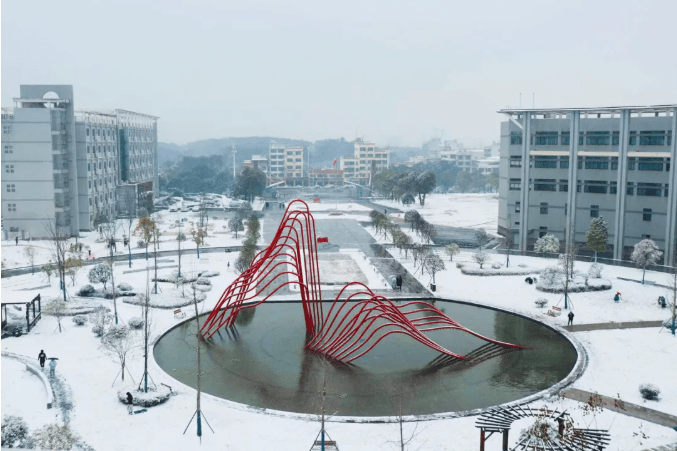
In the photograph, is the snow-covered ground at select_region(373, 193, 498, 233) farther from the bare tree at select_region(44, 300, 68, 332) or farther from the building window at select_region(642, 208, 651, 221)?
the bare tree at select_region(44, 300, 68, 332)

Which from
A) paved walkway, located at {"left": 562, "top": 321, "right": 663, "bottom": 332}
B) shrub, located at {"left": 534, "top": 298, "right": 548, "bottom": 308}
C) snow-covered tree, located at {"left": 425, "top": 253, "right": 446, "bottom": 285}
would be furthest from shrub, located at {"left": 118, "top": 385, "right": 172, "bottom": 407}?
snow-covered tree, located at {"left": 425, "top": 253, "right": 446, "bottom": 285}

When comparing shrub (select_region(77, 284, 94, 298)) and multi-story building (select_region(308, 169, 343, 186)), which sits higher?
multi-story building (select_region(308, 169, 343, 186))

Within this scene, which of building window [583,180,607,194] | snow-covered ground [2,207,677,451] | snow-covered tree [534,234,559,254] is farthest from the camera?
building window [583,180,607,194]

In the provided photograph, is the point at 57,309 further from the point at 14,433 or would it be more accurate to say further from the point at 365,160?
the point at 365,160

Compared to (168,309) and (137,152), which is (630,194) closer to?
(168,309)

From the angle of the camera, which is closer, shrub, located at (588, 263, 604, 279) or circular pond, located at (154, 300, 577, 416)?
circular pond, located at (154, 300, 577, 416)

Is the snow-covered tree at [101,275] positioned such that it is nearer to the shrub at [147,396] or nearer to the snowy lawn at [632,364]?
the shrub at [147,396]
